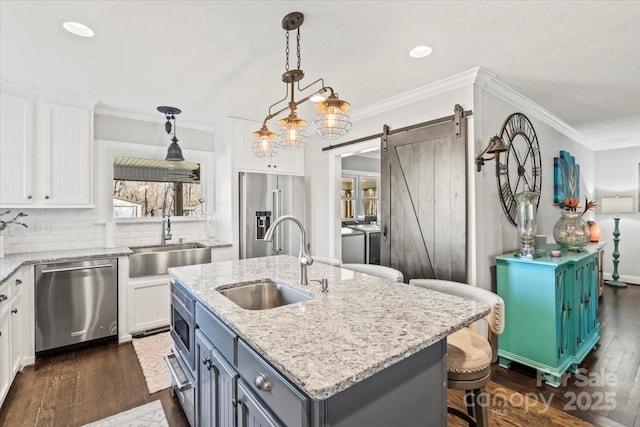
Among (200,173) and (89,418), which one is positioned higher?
(200,173)

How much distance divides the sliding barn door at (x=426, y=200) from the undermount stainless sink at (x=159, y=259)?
212cm

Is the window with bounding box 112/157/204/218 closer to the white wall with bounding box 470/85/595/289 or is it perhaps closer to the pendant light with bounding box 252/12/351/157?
the pendant light with bounding box 252/12/351/157

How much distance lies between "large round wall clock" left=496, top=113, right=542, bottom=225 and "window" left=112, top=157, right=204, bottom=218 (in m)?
3.64

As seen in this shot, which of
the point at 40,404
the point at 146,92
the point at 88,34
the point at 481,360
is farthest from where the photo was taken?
the point at 146,92

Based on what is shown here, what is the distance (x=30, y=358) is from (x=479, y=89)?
183 inches

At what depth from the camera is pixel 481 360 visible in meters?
1.52

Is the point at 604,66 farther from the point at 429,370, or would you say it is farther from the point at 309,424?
the point at 309,424

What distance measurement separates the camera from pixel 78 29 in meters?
2.00

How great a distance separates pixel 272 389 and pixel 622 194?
7.21 meters

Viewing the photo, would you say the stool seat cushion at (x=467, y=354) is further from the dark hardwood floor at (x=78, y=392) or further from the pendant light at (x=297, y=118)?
the dark hardwood floor at (x=78, y=392)

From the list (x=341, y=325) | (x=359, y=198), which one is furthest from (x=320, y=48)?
(x=359, y=198)

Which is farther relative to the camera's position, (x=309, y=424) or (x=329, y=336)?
(x=329, y=336)

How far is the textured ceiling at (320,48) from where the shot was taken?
71.4 inches

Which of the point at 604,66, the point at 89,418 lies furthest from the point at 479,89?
the point at 89,418
